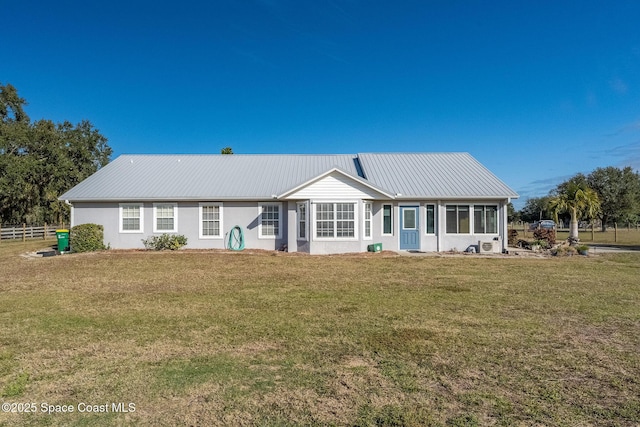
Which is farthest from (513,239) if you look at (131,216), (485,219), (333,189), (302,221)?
(131,216)

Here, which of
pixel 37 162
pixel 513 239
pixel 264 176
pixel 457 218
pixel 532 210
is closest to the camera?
pixel 457 218

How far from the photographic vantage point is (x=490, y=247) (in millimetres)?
19828

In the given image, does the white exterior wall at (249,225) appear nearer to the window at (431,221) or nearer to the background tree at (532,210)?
the window at (431,221)

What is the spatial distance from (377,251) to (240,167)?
33.5 feet

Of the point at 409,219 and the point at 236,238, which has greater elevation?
the point at 409,219

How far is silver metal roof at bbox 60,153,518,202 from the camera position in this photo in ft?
67.0

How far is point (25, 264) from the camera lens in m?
15.7

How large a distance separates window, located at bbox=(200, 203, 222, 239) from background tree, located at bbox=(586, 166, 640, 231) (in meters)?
42.3

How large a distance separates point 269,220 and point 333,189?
155 inches

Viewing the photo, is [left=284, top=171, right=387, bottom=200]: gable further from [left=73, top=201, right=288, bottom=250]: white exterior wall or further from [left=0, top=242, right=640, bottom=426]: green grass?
[left=0, top=242, right=640, bottom=426]: green grass

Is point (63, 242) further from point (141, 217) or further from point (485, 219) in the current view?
point (485, 219)

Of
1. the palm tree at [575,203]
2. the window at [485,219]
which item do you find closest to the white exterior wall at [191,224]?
the window at [485,219]

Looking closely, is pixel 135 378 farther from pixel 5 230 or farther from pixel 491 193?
pixel 5 230

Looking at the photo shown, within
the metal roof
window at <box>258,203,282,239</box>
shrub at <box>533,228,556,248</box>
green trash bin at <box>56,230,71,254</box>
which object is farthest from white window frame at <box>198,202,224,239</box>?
shrub at <box>533,228,556,248</box>
